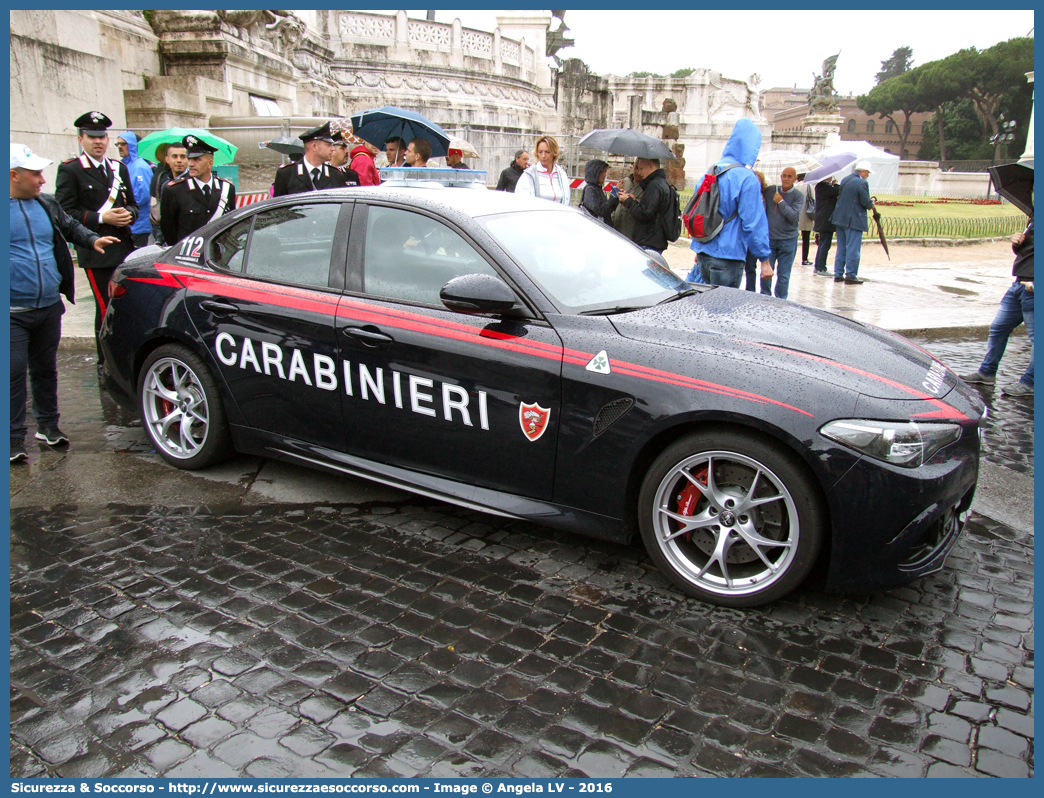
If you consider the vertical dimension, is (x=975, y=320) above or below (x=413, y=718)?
above

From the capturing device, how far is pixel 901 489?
3.00m

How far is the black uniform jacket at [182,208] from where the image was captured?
275 inches

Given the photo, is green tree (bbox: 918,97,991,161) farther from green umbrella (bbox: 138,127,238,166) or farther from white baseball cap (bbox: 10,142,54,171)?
white baseball cap (bbox: 10,142,54,171)

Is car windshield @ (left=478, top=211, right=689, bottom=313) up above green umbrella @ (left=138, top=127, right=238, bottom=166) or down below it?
below

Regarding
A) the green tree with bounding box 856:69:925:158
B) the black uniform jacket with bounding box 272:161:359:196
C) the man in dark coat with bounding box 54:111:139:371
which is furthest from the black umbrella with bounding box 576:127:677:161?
the green tree with bounding box 856:69:925:158

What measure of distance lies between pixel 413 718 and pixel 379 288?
218 cm

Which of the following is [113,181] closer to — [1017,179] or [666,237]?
[666,237]

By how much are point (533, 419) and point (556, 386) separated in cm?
19

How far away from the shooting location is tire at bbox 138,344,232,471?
4.55 m

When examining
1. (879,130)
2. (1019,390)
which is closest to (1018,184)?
(1019,390)

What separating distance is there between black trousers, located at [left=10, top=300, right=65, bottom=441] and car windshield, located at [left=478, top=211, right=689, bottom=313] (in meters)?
3.02

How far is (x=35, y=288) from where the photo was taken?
4.78m

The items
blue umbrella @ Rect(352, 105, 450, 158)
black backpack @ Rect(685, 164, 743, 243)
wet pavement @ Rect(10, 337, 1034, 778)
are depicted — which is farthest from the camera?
blue umbrella @ Rect(352, 105, 450, 158)

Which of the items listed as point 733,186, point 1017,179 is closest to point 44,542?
point 733,186
